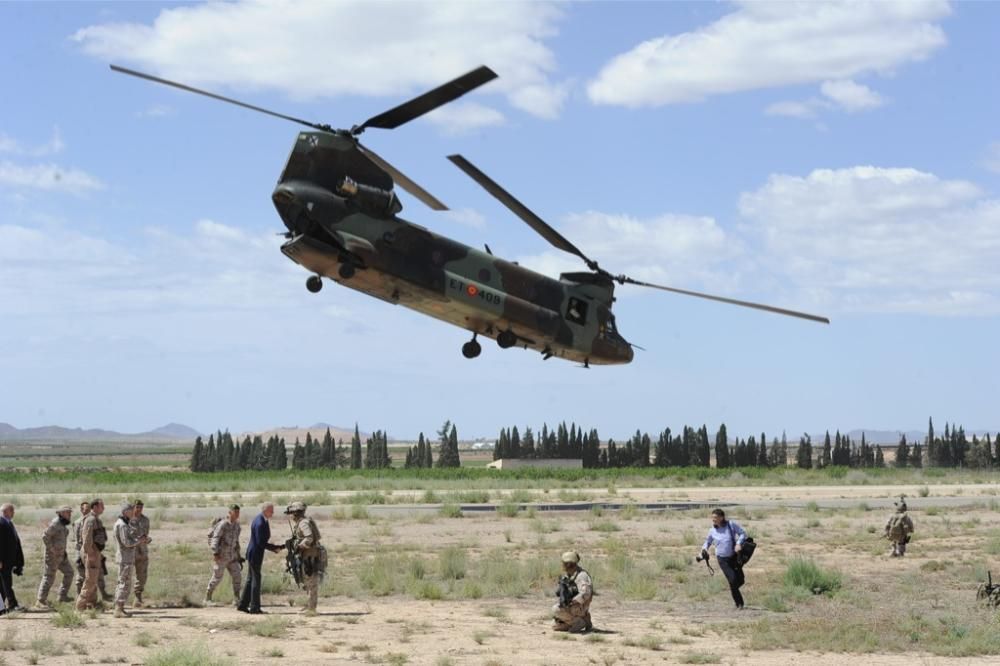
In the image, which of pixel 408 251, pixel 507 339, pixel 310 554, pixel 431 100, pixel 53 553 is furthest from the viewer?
A: pixel 507 339

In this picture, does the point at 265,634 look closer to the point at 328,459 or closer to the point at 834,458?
the point at 328,459

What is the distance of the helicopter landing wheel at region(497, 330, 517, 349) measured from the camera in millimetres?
30422

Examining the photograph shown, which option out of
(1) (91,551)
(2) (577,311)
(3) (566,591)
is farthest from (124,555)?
(2) (577,311)

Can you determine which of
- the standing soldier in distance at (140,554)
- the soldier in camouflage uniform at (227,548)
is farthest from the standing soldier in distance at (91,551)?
the soldier in camouflage uniform at (227,548)

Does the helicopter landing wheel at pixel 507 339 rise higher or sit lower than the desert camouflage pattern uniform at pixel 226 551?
higher

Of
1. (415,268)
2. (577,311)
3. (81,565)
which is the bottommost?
(81,565)

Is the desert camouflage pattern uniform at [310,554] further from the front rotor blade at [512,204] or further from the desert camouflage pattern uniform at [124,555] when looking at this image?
the front rotor blade at [512,204]

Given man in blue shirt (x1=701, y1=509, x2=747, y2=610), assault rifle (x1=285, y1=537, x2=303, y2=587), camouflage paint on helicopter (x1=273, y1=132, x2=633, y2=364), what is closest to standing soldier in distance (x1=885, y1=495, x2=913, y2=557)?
man in blue shirt (x1=701, y1=509, x2=747, y2=610)

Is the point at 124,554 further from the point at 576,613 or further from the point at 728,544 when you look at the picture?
the point at 728,544

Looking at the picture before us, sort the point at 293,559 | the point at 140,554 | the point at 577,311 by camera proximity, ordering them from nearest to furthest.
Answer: the point at 293,559 < the point at 140,554 < the point at 577,311

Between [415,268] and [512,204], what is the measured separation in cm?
265

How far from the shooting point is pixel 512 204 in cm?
2756

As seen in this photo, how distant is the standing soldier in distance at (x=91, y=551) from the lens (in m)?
18.2

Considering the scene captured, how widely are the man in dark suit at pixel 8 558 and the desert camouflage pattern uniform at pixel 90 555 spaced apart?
98 centimetres
